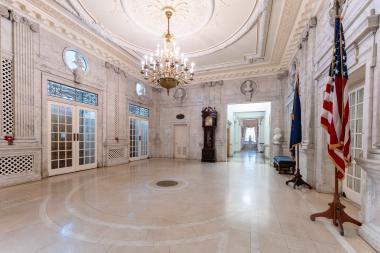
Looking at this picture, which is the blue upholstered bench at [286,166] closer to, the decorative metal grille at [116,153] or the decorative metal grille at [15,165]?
the decorative metal grille at [116,153]

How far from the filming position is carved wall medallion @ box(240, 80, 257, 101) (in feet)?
27.6

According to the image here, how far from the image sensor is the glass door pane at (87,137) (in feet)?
20.3

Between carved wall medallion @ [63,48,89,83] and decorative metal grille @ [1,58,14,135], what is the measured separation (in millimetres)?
1496

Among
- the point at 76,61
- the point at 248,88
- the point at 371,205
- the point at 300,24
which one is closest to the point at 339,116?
the point at 371,205

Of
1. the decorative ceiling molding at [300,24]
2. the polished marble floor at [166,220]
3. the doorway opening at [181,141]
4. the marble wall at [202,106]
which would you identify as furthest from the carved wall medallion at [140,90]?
the decorative ceiling molding at [300,24]

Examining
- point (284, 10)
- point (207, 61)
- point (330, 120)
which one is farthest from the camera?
point (207, 61)

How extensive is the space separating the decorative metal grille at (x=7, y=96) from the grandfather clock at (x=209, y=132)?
22.9 feet

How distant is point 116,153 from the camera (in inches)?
293

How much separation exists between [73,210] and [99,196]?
0.69m

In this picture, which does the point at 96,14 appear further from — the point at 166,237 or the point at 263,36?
the point at 166,237

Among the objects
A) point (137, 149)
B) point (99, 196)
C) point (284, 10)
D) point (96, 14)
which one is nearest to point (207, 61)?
point (284, 10)

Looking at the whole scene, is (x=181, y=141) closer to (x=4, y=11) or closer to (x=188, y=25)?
(x=188, y=25)

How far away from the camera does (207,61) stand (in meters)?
7.79

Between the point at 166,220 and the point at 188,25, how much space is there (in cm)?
522
